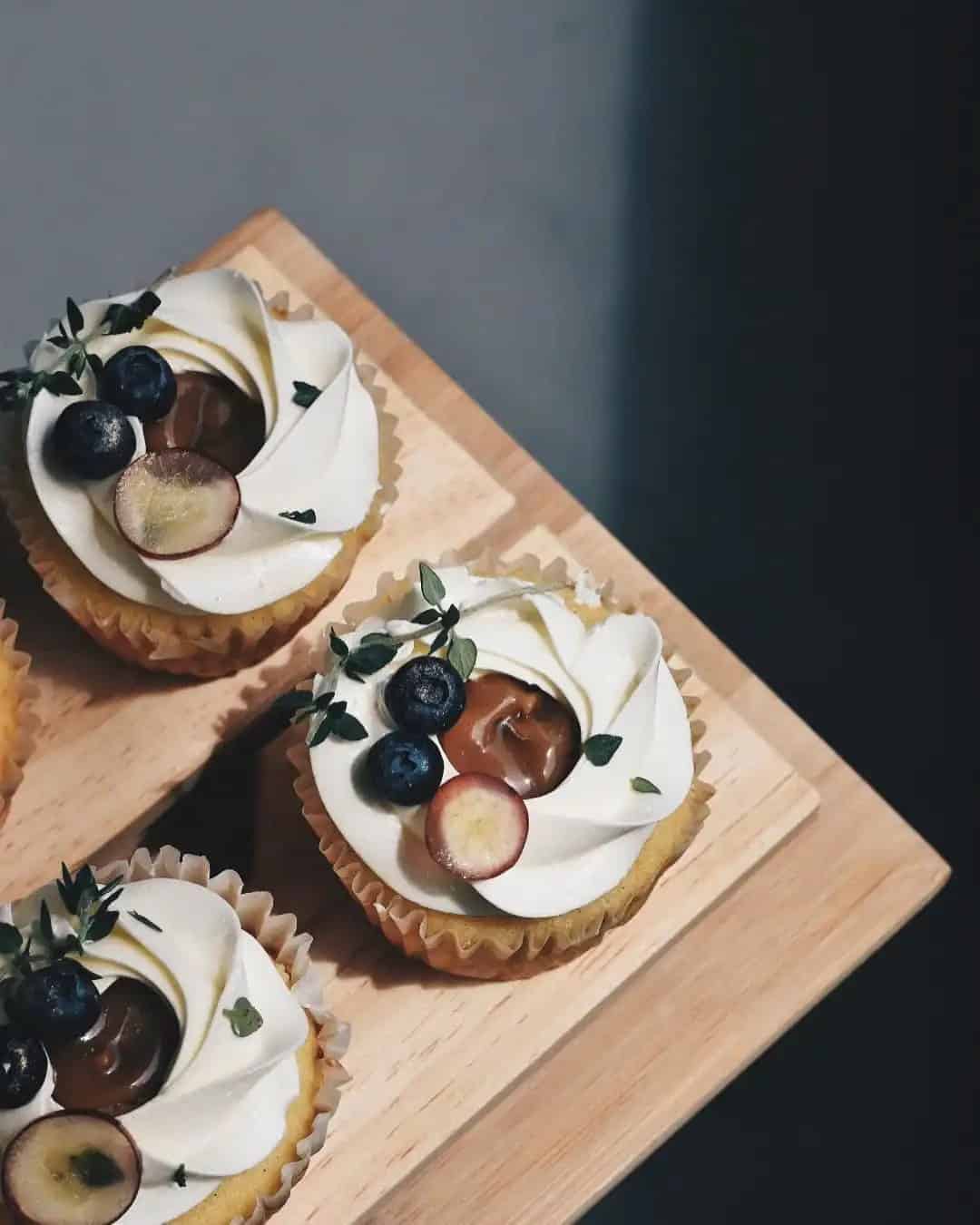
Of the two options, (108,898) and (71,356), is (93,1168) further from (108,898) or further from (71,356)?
(71,356)

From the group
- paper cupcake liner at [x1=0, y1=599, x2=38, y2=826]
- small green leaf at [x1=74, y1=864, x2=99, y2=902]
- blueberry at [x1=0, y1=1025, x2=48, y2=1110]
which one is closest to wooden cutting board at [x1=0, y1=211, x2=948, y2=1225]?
paper cupcake liner at [x1=0, y1=599, x2=38, y2=826]

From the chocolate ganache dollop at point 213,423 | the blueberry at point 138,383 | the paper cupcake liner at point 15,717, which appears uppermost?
the blueberry at point 138,383

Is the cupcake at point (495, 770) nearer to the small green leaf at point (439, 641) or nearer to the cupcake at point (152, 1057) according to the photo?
the small green leaf at point (439, 641)

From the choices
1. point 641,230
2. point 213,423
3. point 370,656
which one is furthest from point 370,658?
point 641,230

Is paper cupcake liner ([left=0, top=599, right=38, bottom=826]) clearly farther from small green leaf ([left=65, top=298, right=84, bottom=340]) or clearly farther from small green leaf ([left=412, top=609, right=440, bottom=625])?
small green leaf ([left=412, top=609, right=440, bottom=625])

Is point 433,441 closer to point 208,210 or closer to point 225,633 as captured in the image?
point 225,633

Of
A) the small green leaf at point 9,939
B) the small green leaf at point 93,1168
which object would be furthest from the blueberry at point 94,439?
the small green leaf at point 93,1168
